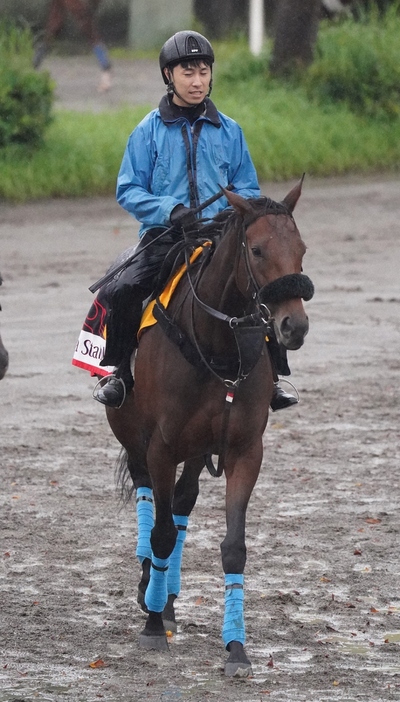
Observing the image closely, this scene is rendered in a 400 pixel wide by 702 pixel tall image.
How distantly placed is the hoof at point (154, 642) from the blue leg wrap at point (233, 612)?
38 centimetres

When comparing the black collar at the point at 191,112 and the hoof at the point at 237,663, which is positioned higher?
the black collar at the point at 191,112

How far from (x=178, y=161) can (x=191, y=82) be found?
1.18 ft

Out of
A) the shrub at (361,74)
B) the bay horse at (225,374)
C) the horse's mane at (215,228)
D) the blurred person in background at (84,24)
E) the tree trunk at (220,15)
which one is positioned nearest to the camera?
the bay horse at (225,374)

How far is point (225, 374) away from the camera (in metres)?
5.98

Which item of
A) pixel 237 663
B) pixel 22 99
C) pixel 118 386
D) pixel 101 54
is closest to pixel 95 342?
pixel 118 386

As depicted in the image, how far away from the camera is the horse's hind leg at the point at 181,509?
22.1 ft

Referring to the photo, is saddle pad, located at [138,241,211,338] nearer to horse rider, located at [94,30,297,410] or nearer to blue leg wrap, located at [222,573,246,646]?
horse rider, located at [94,30,297,410]

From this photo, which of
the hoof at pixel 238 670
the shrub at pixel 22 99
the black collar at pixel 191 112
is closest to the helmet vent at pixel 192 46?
the black collar at pixel 191 112

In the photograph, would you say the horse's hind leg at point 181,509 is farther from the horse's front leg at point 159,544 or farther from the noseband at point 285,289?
the noseband at point 285,289

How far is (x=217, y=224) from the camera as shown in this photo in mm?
6121

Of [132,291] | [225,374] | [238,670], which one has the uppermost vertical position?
[132,291]

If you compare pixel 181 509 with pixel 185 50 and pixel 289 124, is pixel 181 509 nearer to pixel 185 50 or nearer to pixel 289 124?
pixel 185 50

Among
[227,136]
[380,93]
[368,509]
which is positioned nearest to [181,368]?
[227,136]

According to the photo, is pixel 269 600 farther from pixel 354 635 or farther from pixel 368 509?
pixel 368 509
